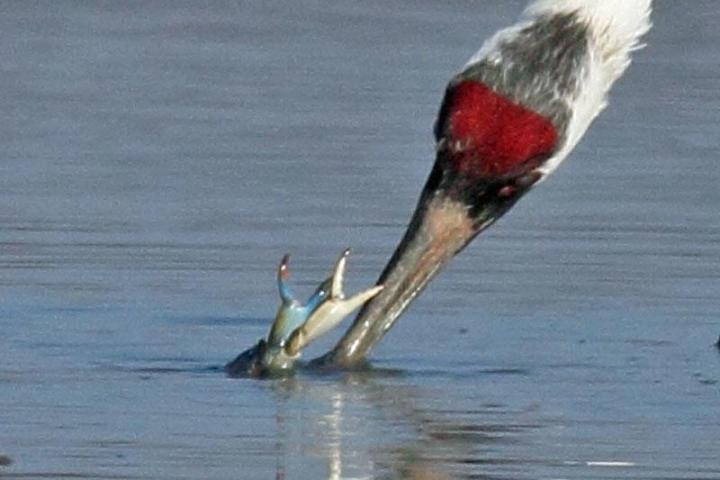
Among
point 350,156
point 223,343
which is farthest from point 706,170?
point 223,343

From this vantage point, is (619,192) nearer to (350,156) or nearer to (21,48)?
(350,156)

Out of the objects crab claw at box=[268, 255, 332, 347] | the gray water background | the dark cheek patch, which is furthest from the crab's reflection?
the dark cheek patch

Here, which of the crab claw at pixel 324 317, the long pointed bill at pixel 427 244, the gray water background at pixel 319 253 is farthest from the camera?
the long pointed bill at pixel 427 244

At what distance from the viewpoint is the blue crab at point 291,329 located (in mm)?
10734

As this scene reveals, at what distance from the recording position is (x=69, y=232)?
12.9 meters

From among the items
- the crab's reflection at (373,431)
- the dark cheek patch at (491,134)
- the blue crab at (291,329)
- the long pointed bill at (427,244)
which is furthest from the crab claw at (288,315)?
the dark cheek patch at (491,134)

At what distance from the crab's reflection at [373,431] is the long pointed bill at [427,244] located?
0.19 metres

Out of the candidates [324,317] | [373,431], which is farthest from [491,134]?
[373,431]

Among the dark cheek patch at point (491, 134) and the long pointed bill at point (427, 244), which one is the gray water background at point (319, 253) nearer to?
the long pointed bill at point (427, 244)

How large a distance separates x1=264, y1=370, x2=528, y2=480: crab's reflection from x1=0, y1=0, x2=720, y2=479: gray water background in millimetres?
16

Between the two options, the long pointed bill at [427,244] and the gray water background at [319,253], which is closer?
the gray water background at [319,253]

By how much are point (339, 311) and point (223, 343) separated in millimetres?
640

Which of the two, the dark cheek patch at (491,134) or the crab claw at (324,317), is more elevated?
the dark cheek patch at (491,134)

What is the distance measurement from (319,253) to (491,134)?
2.06m
